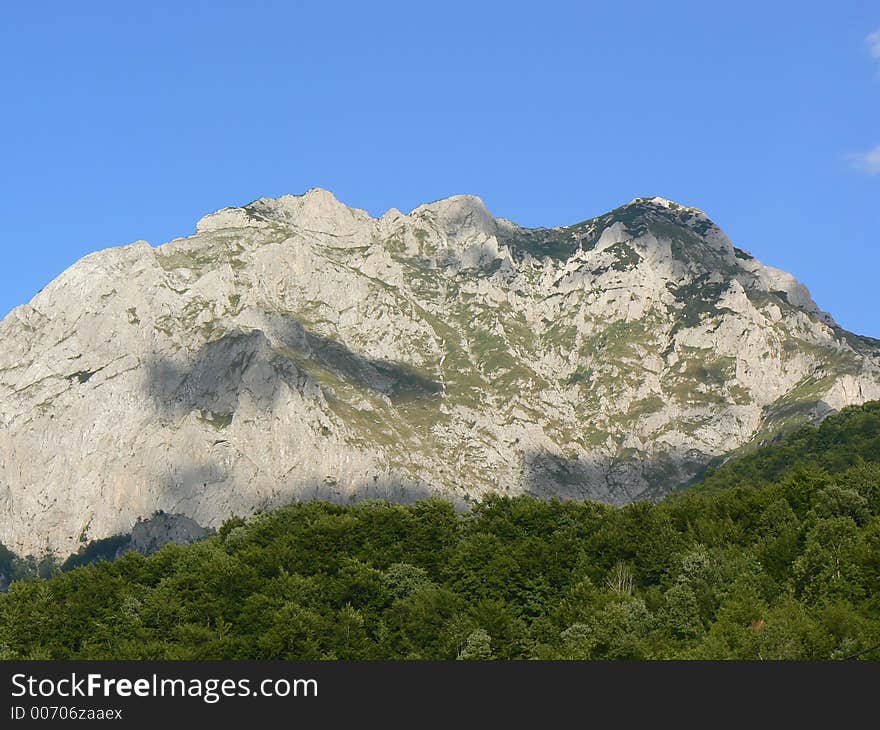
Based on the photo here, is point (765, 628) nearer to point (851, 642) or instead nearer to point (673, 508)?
point (851, 642)

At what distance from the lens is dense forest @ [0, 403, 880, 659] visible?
13400 cm

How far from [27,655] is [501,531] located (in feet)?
217

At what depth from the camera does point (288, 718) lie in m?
68.5

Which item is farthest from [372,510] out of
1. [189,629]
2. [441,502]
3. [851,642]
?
[851,642]

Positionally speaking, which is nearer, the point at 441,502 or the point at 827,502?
the point at 827,502

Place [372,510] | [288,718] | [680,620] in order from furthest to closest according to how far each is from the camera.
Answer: [372,510] → [680,620] → [288,718]

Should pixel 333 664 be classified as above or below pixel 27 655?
below

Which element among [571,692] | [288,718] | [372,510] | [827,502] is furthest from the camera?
[372,510]

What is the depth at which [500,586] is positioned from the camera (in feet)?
522

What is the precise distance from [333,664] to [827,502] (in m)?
105

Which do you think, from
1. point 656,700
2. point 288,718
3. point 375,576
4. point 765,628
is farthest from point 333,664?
point 375,576

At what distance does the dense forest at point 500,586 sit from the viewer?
13400cm

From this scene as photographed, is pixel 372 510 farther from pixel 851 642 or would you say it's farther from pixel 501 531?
pixel 851 642

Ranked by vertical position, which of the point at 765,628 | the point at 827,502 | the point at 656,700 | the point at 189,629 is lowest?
the point at 656,700
